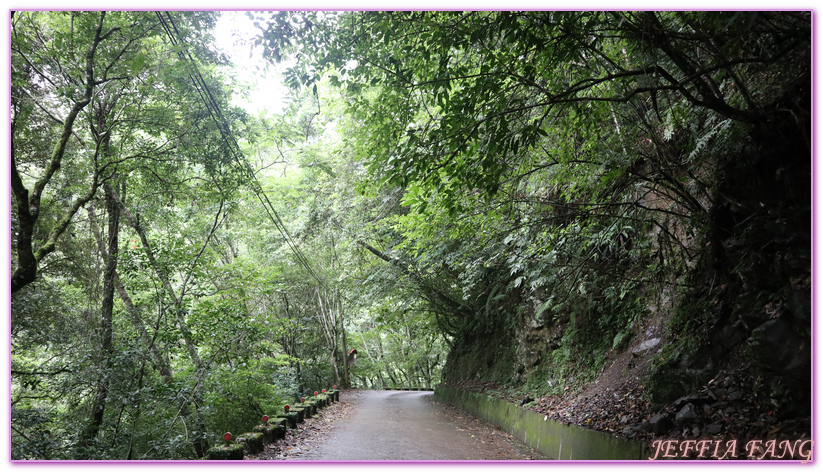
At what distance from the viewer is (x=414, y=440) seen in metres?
6.79

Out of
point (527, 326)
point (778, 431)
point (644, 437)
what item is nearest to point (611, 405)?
point (644, 437)

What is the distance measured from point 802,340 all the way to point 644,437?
1.67 m

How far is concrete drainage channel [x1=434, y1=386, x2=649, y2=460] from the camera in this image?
167 inches

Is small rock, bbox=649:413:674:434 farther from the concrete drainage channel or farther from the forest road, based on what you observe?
the forest road

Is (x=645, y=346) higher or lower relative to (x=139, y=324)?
lower

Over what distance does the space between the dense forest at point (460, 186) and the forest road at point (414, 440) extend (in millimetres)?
1355

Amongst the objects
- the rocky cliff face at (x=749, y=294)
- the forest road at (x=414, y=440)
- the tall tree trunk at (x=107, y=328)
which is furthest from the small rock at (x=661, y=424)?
the tall tree trunk at (x=107, y=328)

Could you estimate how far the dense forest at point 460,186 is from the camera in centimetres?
354

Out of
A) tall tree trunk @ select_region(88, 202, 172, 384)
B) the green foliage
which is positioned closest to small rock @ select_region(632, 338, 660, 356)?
the green foliage

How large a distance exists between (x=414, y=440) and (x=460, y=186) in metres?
4.68

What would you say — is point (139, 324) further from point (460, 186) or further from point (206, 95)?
point (460, 186)

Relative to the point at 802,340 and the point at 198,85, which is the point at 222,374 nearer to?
the point at 198,85

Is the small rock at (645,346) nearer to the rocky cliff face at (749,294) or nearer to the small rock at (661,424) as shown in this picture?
the rocky cliff face at (749,294)

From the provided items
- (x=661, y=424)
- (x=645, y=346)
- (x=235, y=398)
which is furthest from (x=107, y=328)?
(x=645, y=346)
